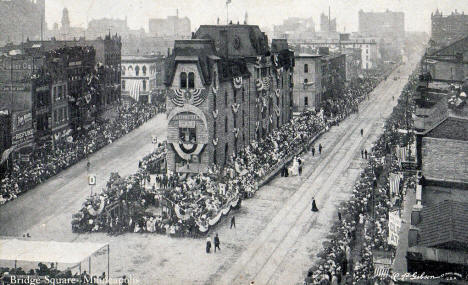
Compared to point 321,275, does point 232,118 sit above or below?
above

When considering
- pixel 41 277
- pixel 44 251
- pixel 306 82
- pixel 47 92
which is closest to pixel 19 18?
pixel 47 92

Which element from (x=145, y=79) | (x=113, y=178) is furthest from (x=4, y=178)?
(x=145, y=79)

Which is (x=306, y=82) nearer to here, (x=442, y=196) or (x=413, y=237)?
(x=442, y=196)

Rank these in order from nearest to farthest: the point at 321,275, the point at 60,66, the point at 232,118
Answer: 1. the point at 321,275
2. the point at 232,118
3. the point at 60,66

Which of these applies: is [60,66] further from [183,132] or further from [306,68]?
[306,68]

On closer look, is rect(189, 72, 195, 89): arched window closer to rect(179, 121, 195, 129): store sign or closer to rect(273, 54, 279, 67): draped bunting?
rect(179, 121, 195, 129): store sign

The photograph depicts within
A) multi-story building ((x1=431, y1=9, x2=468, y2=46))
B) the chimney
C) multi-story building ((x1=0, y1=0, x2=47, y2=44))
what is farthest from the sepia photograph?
multi-story building ((x1=431, y1=9, x2=468, y2=46))
